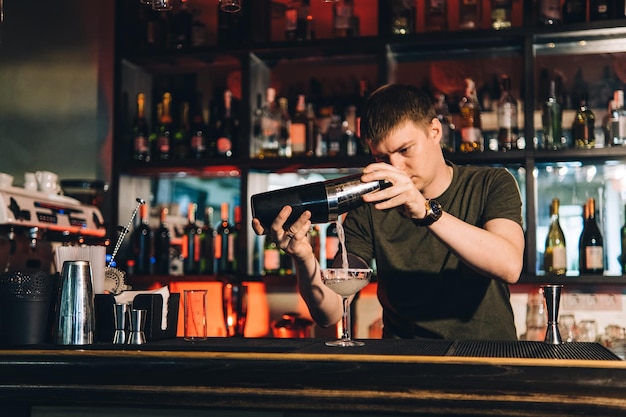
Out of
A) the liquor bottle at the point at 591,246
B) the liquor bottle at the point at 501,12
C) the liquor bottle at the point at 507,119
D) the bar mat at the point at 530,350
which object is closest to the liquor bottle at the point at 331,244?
the liquor bottle at the point at 507,119

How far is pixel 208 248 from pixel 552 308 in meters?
2.14

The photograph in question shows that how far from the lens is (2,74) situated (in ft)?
11.5

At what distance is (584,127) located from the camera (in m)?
3.16

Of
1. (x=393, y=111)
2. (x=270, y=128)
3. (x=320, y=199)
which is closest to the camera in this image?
(x=320, y=199)

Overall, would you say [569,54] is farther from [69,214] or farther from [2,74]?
[2,74]

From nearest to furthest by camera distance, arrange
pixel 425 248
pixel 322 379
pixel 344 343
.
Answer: pixel 322 379
pixel 344 343
pixel 425 248

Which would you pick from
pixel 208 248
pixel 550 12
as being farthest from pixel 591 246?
pixel 208 248

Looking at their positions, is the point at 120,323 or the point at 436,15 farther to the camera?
the point at 436,15

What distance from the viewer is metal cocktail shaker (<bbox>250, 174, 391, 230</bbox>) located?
1.88 meters

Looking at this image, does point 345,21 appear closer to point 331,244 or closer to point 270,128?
point 270,128

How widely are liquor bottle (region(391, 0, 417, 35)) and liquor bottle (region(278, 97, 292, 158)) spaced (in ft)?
1.90

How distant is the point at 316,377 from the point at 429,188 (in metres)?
0.96

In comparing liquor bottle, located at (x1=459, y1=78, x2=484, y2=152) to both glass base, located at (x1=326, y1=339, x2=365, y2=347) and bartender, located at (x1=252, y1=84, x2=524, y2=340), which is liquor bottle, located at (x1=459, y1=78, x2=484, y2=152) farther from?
glass base, located at (x1=326, y1=339, x2=365, y2=347)

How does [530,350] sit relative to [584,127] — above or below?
below
